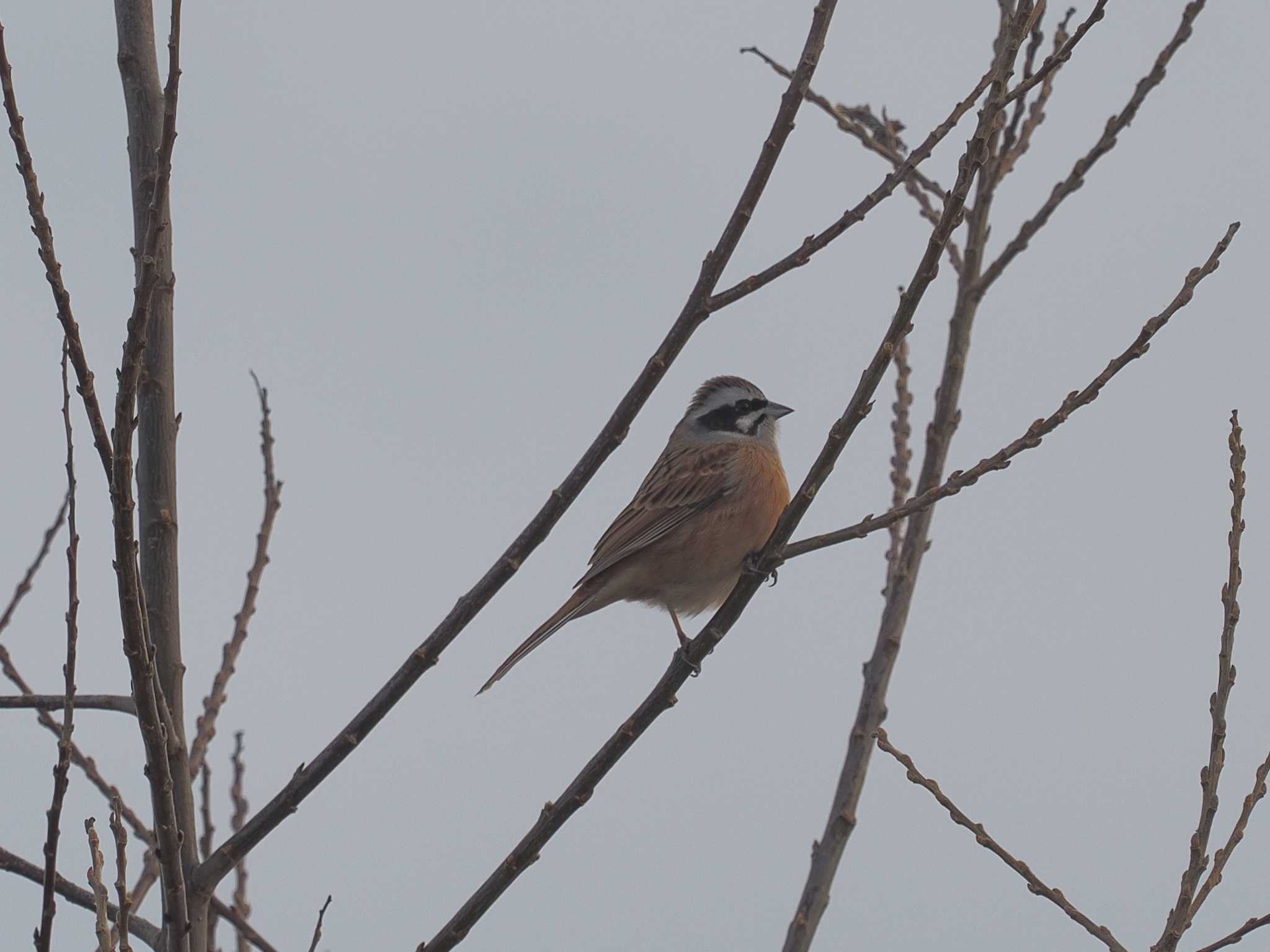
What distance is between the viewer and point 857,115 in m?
5.92

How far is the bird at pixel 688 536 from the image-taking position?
6.55 metres

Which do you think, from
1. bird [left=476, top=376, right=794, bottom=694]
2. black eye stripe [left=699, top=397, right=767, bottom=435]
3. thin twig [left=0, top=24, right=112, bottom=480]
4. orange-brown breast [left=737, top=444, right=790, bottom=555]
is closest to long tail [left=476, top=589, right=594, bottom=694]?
bird [left=476, top=376, right=794, bottom=694]

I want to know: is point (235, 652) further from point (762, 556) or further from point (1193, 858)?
point (1193, 858)

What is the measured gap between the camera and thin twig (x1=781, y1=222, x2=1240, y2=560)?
3.40m

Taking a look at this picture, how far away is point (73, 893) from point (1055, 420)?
242cm

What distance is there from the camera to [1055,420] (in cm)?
346

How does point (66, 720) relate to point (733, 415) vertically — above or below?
below

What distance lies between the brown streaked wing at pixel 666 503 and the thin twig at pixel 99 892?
11.4ft

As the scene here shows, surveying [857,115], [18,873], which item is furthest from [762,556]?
[857,115]

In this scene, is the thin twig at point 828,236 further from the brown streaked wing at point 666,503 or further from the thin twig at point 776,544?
the brown streaked wing at point 666,503

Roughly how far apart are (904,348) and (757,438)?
1.58 m

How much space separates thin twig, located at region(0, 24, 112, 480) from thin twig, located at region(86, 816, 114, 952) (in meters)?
0.74

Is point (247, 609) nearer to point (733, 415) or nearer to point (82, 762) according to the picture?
point (82, 762)

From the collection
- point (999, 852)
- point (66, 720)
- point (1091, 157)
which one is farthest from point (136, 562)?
point (1091, 157)
